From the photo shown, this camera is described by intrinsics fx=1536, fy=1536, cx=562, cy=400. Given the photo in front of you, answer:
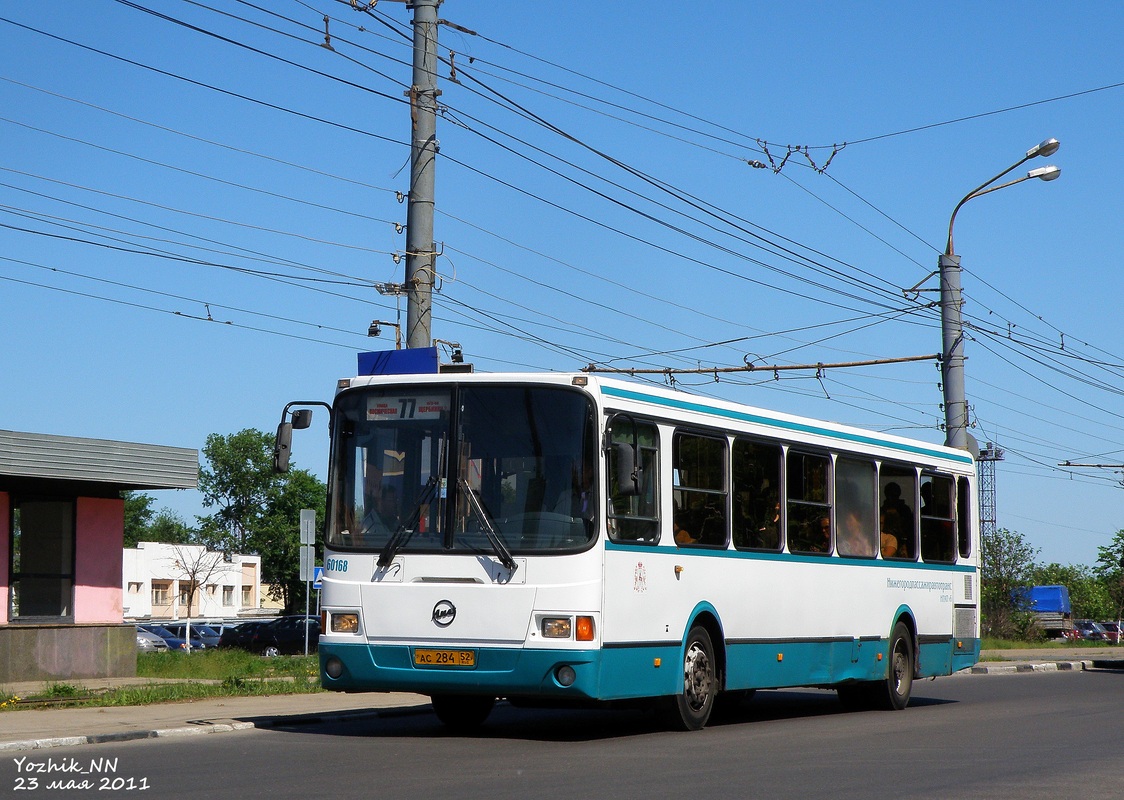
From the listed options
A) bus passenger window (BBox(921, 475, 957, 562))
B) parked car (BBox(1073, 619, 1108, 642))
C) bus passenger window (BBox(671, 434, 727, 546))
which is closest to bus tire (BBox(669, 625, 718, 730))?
bus passenger window (BBox(671, 434, 727, 546))

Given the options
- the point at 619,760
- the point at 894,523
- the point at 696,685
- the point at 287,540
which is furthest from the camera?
the point at 287,540

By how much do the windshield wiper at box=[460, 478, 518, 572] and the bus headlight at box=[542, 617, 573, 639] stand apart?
53 centimetres

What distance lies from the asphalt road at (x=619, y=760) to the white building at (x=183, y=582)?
91.3 metres

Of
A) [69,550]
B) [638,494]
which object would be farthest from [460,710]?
[69,550]

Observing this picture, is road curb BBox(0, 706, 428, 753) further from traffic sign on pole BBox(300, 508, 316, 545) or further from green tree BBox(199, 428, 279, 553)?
green tree BBox(199, 428, 279, 553)

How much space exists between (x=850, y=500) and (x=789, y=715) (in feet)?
8.27

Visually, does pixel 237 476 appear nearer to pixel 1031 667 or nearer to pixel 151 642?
pixel 151 642

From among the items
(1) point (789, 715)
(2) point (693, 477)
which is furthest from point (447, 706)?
(1) point (789, 715)

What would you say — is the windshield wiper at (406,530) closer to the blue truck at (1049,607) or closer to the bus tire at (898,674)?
the bus tire at (898,674)

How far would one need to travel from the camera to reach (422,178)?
1836 cm

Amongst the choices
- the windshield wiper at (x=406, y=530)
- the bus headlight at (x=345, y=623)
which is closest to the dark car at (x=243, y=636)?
the bus headlight at (x=345, y=623)

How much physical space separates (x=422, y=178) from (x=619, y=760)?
8.96m

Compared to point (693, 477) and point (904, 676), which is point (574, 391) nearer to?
point (693, 477)

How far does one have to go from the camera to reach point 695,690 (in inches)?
563
